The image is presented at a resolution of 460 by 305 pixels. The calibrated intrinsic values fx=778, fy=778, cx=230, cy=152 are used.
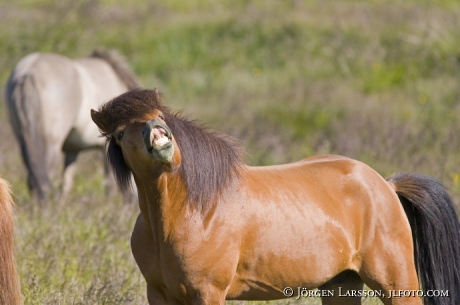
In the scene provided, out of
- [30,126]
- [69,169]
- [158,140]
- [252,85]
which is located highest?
[158,140]

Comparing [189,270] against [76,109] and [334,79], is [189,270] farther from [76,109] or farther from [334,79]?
[334,79]

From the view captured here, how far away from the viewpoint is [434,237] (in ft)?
13.2

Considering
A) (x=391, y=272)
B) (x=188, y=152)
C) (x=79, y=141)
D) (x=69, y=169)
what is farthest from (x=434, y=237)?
(x=69, y=169)

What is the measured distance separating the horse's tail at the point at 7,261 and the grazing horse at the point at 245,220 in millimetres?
501

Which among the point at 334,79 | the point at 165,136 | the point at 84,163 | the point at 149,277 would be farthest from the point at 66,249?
the point at 334,79

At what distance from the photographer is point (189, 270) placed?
10.8ft

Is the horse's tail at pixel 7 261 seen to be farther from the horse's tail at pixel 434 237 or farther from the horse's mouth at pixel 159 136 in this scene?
the horse's tail at pixel 434 237

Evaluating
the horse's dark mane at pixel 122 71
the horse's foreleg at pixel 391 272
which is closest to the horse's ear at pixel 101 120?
the horse's foreleg at pixel 391 272

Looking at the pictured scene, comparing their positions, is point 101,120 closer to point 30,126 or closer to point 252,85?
point 30,126

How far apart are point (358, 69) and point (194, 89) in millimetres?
2993

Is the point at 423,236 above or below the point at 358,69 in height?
above

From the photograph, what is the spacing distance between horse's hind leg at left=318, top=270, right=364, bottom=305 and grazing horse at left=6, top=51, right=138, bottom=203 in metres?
4.15

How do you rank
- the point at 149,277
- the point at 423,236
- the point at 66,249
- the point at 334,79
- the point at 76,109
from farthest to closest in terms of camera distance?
the point at 334,79
the point at 76,109
the point at 66,249
the point at 423,236
the point at 149,277

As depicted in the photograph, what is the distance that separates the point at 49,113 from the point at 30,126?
0.24 meters
